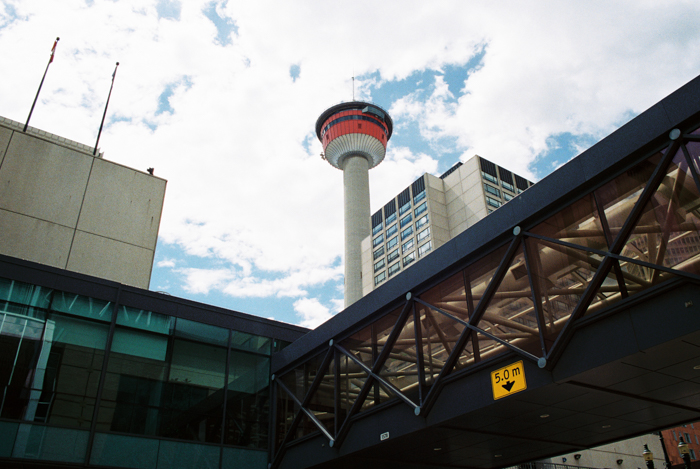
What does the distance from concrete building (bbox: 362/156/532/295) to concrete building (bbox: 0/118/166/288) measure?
75647 millimetres

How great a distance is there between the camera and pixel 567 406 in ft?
44.1

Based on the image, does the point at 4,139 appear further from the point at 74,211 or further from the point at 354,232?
the point at 354,232

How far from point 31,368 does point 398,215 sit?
98.3 metres

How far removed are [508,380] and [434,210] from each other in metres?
93.8

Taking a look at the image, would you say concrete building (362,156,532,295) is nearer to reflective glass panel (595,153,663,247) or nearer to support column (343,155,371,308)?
support column (343,155,371,308)

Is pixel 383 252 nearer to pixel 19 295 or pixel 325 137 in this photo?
pixel 325 137

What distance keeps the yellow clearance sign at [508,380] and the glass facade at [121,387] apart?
11641 mm

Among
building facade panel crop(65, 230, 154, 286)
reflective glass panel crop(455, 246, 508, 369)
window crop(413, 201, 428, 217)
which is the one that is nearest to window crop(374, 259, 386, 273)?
window crop(413, 201, 428, 217)

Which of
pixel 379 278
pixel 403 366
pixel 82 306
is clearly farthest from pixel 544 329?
pixel 379 278

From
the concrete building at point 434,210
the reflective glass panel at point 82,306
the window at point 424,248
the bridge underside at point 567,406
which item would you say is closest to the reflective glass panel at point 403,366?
the bridge underside at point 567,406

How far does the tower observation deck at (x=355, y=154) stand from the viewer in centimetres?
10919

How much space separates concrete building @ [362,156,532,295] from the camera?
10256 centimetres

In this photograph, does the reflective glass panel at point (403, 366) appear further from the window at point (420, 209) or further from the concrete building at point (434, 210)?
the window at point (420, 209)

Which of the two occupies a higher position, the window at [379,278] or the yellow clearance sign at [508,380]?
the window at [379,278]
